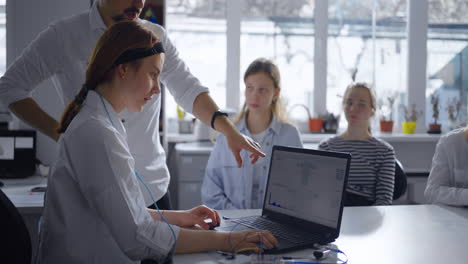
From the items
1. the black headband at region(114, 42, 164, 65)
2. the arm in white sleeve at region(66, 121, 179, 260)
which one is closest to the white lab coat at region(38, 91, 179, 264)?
the arm in white sleeve at region(66, 121, 179, 260)

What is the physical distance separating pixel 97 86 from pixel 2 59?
2.41 metres

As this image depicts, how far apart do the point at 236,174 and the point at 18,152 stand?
1.36 meters

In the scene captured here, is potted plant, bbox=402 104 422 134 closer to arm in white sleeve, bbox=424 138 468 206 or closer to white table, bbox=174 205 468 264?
arm in white sleeve, bbox=424 138 468 206

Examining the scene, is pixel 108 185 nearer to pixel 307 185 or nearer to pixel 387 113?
pixel 307 185

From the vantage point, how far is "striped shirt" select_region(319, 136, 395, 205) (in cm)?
224

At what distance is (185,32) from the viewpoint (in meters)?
4.07

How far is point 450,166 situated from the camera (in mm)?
1961

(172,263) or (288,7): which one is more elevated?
(288,7)

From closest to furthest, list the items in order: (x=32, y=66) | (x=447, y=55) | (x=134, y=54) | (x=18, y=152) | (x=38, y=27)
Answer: (x=134, y=54)
(x=32, y=66)
(x=18, y=152)
(x=38, y=27)
(x=447, y=55)

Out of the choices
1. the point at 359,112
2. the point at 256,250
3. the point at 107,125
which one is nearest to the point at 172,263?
the point at 256,250

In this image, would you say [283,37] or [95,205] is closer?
[95,205]

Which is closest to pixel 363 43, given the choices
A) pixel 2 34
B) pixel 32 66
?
pixel 2 34

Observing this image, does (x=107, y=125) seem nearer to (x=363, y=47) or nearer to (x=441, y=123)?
(x=363, y=47)

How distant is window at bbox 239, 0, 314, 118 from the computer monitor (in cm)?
199
